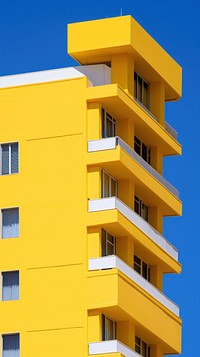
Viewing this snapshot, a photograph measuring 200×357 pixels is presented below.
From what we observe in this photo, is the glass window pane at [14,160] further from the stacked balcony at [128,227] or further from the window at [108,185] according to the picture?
the window at [108,185]

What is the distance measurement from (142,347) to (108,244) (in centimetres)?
655

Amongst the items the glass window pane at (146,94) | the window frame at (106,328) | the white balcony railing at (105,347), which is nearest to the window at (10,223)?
the window frame at (106,328)

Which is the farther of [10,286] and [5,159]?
[5,159]

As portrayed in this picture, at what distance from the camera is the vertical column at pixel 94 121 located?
344ft

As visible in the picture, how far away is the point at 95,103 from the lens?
105375mm

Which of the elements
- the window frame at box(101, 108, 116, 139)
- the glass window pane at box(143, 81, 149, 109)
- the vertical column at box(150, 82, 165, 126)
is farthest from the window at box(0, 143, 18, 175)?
the vertical column at box(150, 82, 165, 126)

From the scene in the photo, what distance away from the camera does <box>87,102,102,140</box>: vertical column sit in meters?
105

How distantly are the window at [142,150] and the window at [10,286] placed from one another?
33.1ft

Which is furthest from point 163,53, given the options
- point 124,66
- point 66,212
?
point 66,212

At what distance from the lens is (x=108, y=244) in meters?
106

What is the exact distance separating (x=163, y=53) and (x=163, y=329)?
14.2 metres

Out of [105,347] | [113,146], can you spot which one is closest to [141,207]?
[113,146]

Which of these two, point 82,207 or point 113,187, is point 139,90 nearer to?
point 113,187

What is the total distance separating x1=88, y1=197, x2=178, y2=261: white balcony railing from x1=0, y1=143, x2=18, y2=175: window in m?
4.87
